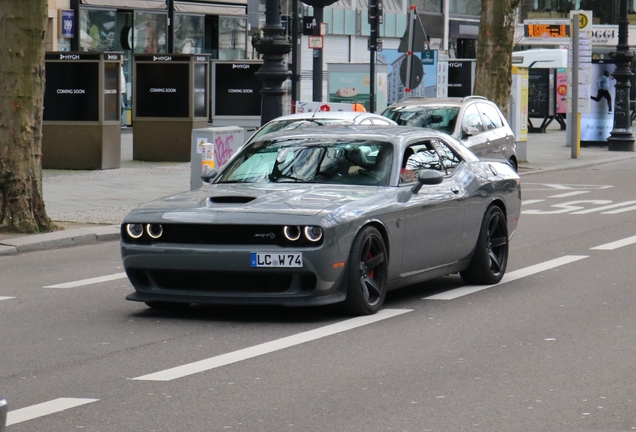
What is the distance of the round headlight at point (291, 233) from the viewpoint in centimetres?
943

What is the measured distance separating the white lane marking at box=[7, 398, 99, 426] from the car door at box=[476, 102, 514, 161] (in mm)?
15425

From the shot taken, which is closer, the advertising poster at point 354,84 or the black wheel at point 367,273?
the black wheel at point 367,273

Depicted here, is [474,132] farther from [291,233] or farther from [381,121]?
[291,233]

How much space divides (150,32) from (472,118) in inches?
874

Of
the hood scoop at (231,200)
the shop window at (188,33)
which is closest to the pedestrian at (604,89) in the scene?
the shop window at (188,33)

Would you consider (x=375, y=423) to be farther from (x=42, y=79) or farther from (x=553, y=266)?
(x=42, y=79)

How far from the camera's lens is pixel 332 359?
826 cm

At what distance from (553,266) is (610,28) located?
5755cm

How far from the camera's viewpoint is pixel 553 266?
13.1m

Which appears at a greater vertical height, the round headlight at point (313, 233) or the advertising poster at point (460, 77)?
the advertising poster at point (460, 77)

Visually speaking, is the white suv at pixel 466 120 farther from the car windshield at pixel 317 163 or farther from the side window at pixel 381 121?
the car windshield at pixel 317 163

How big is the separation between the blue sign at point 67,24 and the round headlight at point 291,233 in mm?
30082

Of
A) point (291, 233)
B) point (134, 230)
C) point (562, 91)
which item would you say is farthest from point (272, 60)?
point (562, 91)

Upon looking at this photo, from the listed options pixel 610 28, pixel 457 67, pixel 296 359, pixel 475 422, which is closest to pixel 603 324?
pixel 296 359
